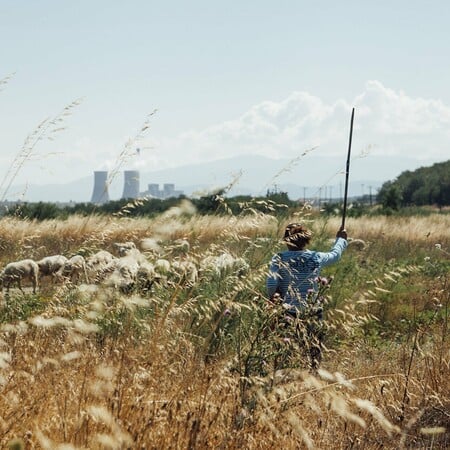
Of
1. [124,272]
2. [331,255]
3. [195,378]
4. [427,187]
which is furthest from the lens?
[427,187]

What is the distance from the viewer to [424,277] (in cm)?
1357

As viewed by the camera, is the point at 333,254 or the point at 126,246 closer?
the point at 333,254

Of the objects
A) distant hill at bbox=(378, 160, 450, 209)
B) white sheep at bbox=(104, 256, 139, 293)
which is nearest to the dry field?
white sheep at bbox=(104, 256, 139, 293)

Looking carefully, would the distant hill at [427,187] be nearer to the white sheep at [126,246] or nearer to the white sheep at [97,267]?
the white sheep at [126,246]

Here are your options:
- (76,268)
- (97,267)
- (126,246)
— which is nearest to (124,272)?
(97,267)

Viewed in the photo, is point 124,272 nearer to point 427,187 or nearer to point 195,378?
point 195,378

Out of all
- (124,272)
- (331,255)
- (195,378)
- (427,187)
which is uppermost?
(427,187)

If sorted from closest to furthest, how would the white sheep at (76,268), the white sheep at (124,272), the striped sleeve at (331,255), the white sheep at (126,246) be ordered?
the white sheep at (124,272), the white sheep at (126,246), the white sheep at (76,268), the striped sleeve at (331,255)

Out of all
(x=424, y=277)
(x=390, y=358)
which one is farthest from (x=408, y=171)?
(x=390, y=358)

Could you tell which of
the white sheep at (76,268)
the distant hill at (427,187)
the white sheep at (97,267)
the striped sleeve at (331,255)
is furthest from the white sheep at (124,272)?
the distant hill at (427,187)

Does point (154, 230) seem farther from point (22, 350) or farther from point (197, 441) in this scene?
point (197, 441)

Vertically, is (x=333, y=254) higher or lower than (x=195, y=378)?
higher

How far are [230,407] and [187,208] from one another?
118 centimetres

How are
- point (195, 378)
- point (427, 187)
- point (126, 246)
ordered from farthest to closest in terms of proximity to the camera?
point (427, 187) → point (126, 246) → point (195, 378)
